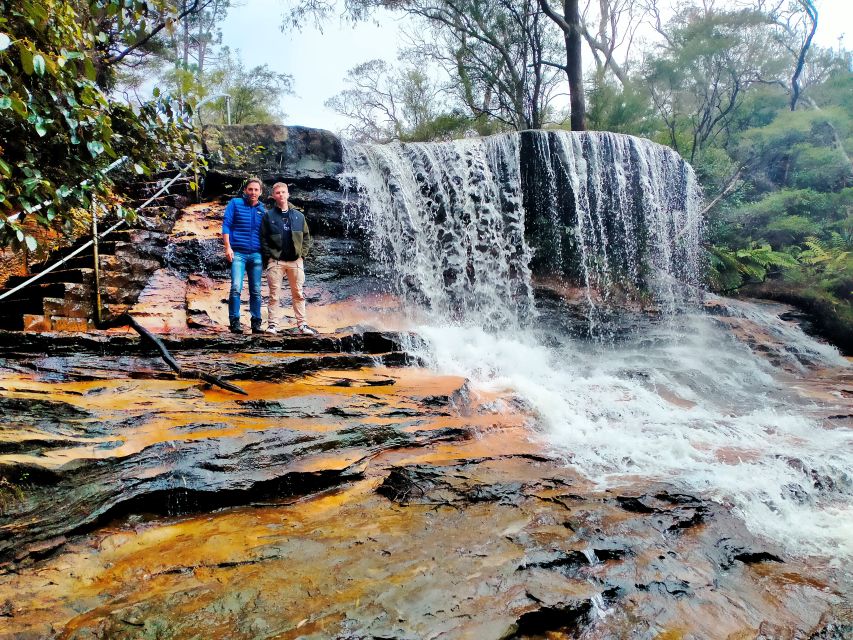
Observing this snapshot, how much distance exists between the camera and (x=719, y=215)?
13.8 meters

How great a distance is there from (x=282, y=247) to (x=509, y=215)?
5.94 m

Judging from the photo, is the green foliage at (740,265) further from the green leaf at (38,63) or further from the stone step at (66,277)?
the green leaf at (38,63)

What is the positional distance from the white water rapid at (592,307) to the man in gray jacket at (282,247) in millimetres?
1914

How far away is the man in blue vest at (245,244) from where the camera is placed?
5.82m

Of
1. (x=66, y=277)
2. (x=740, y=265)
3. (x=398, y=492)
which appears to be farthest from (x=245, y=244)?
(x=740, y=265)

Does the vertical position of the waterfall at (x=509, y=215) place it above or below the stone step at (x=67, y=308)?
above

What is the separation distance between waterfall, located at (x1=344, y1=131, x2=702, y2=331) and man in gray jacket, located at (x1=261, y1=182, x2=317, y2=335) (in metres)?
3.68

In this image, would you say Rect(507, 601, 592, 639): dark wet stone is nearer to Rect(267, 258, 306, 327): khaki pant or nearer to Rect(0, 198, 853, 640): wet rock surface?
Rect(0, 198, 853, 640): wet rock surface

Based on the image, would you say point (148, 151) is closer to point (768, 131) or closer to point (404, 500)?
point (404, 500)

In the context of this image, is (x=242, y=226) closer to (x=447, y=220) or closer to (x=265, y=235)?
(x=265, y=235)

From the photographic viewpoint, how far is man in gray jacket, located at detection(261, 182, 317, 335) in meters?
6.01

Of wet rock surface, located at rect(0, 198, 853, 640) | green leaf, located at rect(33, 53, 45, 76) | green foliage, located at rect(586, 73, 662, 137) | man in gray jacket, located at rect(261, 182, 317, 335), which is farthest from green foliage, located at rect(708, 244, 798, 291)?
green leaf, located at rect(33, 53, 45, 76)

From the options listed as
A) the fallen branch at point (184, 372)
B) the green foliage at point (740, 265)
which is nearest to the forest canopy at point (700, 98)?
the green foliage at point (740, 265)

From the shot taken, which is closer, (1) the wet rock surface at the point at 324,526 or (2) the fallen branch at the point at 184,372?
(1) the wet rock surface at the point at 324,526
